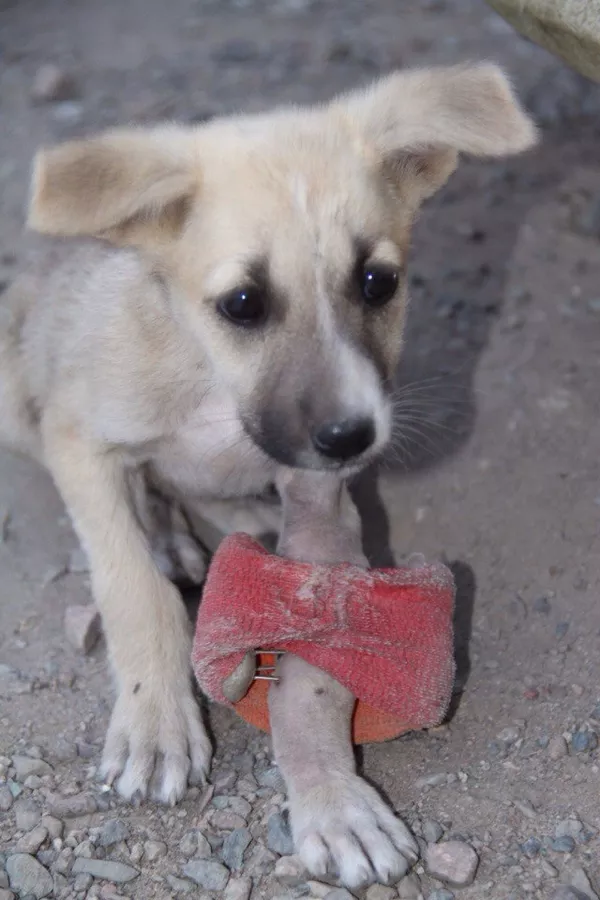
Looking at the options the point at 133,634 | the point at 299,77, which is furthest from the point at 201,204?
the point at 299,77

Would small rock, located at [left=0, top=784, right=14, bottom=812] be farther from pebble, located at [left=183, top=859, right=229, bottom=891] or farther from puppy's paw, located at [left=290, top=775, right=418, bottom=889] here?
puppy's paw, located at [left=290, top=775, right=418, bottom=889]

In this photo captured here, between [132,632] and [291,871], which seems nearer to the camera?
[291,871]

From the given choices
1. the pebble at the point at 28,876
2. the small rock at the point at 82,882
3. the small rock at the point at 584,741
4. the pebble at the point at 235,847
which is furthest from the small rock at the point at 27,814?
the small rock at the point at 584,741

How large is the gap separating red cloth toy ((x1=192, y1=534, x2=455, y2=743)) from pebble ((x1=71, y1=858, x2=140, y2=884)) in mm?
469

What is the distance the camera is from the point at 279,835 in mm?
2750

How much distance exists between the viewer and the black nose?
2643 mm

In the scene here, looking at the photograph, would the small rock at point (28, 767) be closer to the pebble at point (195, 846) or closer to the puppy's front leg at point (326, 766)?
the pebble at point (195, 846)

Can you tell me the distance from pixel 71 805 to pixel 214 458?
3.49ft

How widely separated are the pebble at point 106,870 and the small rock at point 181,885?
86 mm

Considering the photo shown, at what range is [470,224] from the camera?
5.59 meters

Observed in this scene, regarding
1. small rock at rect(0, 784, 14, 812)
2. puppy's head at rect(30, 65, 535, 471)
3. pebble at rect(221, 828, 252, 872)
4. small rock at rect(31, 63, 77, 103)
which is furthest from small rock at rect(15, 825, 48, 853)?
small rock at rect(31, 63, 77, 103)

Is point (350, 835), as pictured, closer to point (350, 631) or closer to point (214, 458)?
point (350, 631)


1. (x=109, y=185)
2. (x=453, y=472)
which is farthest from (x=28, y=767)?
(x=453, y=472)

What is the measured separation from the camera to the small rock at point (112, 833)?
2.78 m
